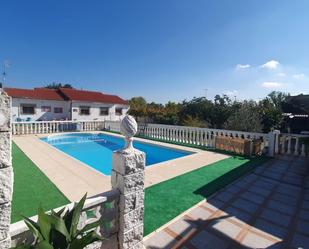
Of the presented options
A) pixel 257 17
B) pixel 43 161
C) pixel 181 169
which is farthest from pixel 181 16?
pixel 43 161

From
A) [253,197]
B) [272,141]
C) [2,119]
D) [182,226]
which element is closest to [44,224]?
[2,119]

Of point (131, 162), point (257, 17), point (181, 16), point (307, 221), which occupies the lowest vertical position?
point (307, 221)

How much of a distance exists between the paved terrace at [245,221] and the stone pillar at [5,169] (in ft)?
6.61

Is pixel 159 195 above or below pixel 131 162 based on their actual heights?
below

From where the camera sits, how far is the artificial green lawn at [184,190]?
3.79m

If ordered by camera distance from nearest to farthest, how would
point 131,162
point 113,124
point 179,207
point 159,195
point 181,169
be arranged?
point 131,162 → point 179,207 → point 159,195 → point 181,169 → point 113,124

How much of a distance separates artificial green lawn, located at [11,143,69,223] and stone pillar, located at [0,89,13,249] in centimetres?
196

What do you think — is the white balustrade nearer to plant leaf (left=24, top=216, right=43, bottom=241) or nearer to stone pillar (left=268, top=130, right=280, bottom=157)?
stone pillar (left=268, top=130, right=280, bottom=157)

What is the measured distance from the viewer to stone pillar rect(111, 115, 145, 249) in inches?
105

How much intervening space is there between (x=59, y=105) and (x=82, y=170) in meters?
20.9

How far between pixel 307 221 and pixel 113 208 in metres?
3.81

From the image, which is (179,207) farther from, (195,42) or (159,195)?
(195,42)

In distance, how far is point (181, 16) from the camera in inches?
481

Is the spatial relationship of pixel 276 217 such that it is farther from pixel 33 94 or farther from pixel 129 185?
pixel 33 94
